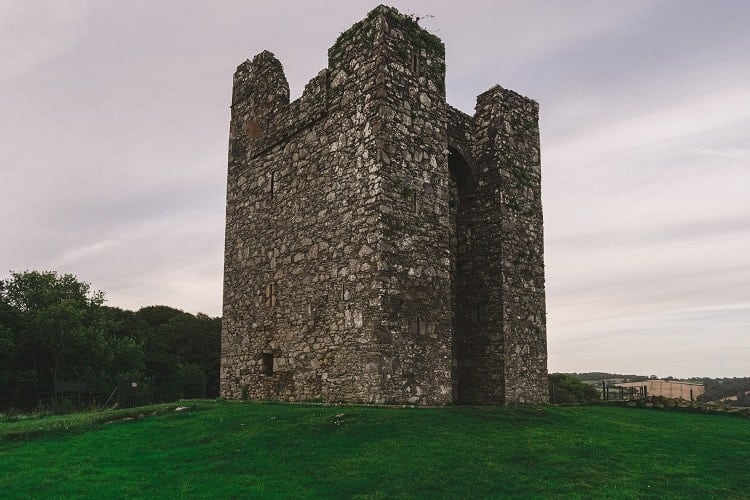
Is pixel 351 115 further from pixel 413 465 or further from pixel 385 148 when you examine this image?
pixel 413 465

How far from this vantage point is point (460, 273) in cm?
1706

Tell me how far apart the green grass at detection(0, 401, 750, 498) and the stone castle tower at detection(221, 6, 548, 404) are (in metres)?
1.61

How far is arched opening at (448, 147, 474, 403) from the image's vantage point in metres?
16.5

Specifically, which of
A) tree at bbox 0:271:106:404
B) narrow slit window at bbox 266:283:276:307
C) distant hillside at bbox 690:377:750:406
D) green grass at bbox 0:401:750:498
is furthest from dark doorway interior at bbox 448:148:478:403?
tree at bbox 0:271:106:404

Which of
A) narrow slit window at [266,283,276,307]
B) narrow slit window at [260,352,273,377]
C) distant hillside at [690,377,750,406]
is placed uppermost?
narrow slit window at [266,283,276,307]

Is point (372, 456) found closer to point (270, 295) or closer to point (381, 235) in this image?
point (381, 235)

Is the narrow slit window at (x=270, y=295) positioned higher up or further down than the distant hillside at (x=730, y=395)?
higher up

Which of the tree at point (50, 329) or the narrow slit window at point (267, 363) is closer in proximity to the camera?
the narrow slit window at point (267, 363)

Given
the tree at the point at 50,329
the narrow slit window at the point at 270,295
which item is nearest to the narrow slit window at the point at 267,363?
the narrow slit window at the point at 270,295

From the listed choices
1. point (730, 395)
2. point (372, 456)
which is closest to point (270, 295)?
point (372, 456)

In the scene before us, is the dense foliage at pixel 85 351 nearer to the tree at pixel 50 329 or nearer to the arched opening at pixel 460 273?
the tree at pixel 50 329

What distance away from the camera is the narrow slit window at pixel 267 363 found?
53.6 ft

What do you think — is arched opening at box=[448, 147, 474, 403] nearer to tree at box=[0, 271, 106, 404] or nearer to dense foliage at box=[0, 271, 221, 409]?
dense foliage at box=[0, 271, 221, 409]

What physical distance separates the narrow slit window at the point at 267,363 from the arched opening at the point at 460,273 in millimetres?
4631
